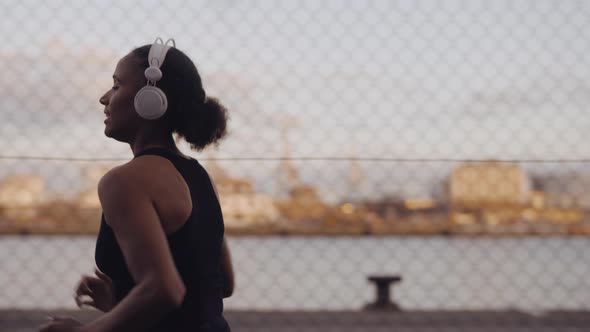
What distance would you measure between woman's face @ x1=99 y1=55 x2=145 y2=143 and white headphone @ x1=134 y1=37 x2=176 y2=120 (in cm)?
3

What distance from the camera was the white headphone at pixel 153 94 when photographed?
4.28ft

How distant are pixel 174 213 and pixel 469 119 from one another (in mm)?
2200

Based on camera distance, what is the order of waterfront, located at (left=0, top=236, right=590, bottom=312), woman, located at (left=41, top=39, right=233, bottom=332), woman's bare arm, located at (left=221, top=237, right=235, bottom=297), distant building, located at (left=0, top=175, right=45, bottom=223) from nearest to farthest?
Answer: woman, located at (left=41, top=39, right=233, bottom=332)
woman's bare arm, located at (left=221, top=237, right=235, bottom=297)
distant building, located at (left=0, top=175, right=45, bottom=223)
waterfront, located at (left=0, top=236, right=590, bottom=312)

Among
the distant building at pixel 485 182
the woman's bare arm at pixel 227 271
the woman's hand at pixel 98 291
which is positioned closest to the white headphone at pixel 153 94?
the woman's hand at pixel 98 291

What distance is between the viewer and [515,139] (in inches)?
130

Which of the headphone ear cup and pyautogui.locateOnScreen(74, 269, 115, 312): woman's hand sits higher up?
the headphone ear cup

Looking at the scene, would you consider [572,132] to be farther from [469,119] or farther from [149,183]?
[149,183]

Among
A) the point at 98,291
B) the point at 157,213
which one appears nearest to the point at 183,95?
the point at 157,213

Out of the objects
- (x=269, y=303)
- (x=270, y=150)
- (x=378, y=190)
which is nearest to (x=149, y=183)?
(x=270, y=150)

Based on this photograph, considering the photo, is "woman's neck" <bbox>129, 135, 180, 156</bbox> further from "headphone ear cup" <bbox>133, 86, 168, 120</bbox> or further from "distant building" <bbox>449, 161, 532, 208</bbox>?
"distant building" <bbox>449, 161, 532, 208</bbox>

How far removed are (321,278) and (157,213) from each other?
390 centimetres

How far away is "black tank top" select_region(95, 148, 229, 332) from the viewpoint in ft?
4.20

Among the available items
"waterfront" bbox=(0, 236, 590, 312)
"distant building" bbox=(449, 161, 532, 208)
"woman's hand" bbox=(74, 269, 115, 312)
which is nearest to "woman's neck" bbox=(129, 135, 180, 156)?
"woman's hand" bbox=(74, 269, 115, 312)

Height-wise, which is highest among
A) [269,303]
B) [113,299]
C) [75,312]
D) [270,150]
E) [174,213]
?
[270,150]
